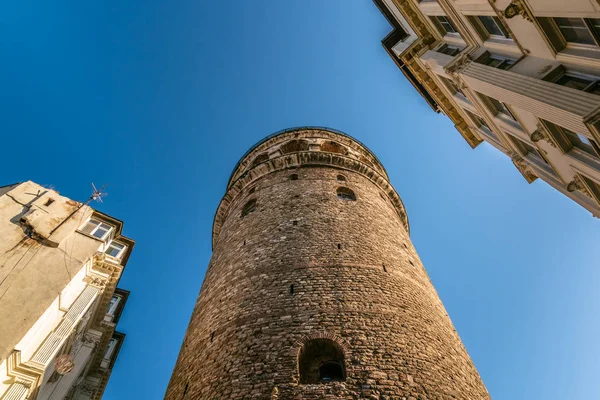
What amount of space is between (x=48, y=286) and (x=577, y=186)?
1225 centimetres

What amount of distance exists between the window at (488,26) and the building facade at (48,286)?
11413 millimetres

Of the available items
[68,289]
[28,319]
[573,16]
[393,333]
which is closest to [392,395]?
[393,333]

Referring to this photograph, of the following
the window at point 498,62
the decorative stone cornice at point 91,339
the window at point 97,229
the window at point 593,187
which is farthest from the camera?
the decorative stone cornice at point 91,339

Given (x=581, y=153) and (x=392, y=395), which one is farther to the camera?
(x=581, y=153)

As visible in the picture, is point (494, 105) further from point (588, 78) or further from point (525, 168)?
point (588, 78)

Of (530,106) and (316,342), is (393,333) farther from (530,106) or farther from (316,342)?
(530,106)

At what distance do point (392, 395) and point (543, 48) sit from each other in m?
6.54

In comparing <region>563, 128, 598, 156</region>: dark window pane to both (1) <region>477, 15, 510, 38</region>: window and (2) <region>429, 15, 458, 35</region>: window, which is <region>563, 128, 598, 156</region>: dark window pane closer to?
(1) <region>477, 15, 510, 38</region>: window

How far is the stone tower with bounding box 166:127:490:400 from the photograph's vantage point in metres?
6.22

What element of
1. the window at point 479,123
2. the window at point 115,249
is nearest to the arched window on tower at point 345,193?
the window at point 479,123

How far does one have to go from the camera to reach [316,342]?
6.73 meters

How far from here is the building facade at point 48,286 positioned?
7.19 m

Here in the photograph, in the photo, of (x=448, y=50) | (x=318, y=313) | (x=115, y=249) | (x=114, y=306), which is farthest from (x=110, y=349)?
(x=448, y=50)

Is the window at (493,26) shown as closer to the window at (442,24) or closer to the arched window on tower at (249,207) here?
the window at (442,24)
